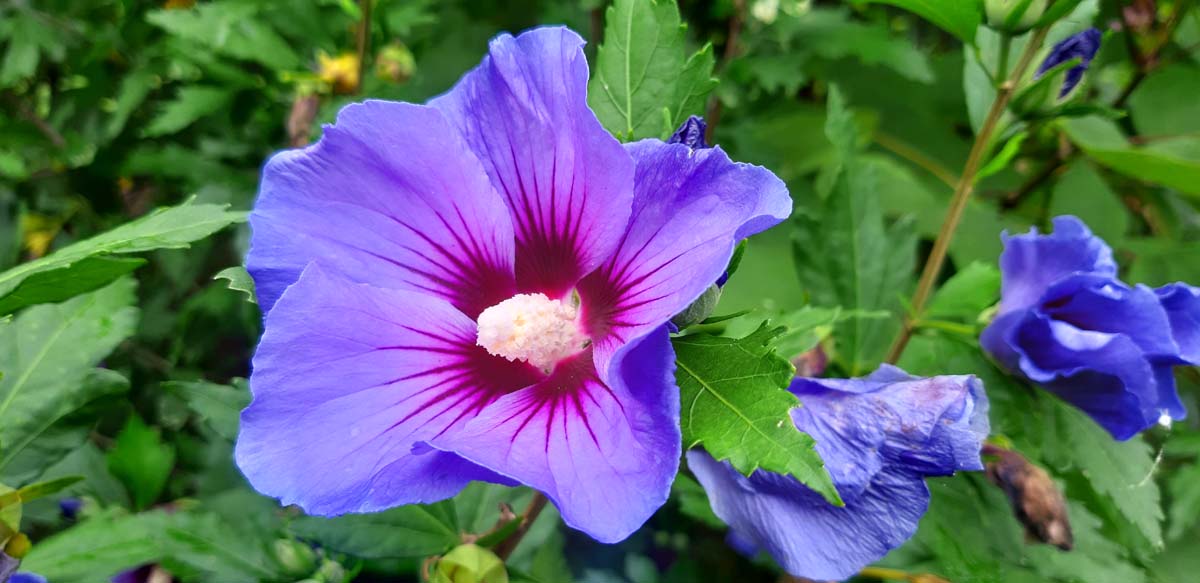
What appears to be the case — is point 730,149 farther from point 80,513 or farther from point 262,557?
point 80,513

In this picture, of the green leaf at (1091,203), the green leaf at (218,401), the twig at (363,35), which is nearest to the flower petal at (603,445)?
the green leaf at (218,401)

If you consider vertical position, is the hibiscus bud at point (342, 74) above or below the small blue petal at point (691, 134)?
below

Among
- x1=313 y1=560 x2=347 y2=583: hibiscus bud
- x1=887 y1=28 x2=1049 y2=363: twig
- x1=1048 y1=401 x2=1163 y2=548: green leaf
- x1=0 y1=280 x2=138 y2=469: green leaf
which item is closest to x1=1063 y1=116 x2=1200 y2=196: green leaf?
x1=887 y1=28 x2=1049 y2=363: twig

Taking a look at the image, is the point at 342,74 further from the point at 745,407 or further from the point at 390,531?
the point at 745,407

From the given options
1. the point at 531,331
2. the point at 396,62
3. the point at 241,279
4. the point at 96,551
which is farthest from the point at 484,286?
the point at 396,62

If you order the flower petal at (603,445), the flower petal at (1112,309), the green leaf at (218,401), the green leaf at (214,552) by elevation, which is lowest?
the green leaf at (214,552)

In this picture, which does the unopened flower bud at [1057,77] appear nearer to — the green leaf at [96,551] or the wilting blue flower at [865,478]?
the wilting blue flower at [865,478]

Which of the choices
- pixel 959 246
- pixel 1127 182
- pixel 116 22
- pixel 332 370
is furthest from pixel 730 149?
pixel 116 22
